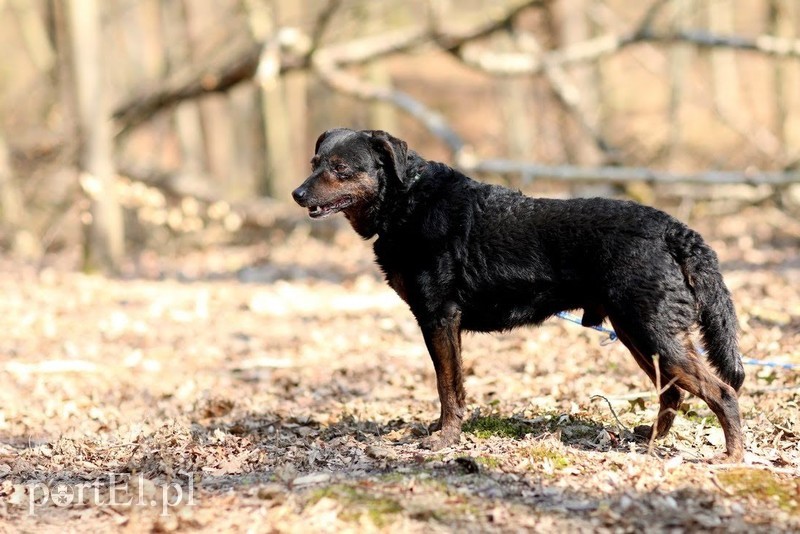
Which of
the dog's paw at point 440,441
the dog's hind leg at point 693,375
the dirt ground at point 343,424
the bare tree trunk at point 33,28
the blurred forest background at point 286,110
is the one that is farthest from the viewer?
the bare tree trunk at point 33,28

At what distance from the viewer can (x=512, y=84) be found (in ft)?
85.4

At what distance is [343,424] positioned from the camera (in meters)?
6.12

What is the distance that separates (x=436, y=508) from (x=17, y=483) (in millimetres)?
2553

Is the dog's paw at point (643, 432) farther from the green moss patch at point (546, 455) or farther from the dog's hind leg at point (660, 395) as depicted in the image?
the green moss patch at point (546, 455)

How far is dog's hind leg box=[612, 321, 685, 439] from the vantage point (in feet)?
16.6

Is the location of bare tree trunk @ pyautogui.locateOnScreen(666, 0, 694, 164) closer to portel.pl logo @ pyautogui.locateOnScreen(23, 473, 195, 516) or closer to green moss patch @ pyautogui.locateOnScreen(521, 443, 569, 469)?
green moss patch @ pyautogui.locateOnScreen(521, 443, 569, 469)

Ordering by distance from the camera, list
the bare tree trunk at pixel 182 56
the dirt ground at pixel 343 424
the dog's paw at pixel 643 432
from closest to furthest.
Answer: the dirt ground at pixel 343 424
the dog's paw at pixel 643 432
the bare tree trunk at pixel 182 56

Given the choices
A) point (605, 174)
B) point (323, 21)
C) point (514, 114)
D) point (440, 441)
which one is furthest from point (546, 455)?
point (514, 114)

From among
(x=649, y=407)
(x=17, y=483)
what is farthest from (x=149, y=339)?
(x=649, y=407)

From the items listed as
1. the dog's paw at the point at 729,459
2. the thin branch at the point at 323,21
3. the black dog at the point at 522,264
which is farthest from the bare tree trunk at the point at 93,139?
the dog's paw at the point at 729,459

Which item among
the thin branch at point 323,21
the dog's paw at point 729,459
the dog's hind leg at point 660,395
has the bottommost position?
the dog's paw at point 729,459

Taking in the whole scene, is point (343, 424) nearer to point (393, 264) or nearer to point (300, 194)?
point (393, 264)

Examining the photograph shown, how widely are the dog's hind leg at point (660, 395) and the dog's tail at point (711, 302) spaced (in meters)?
0.32

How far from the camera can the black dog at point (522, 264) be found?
16.2ft
